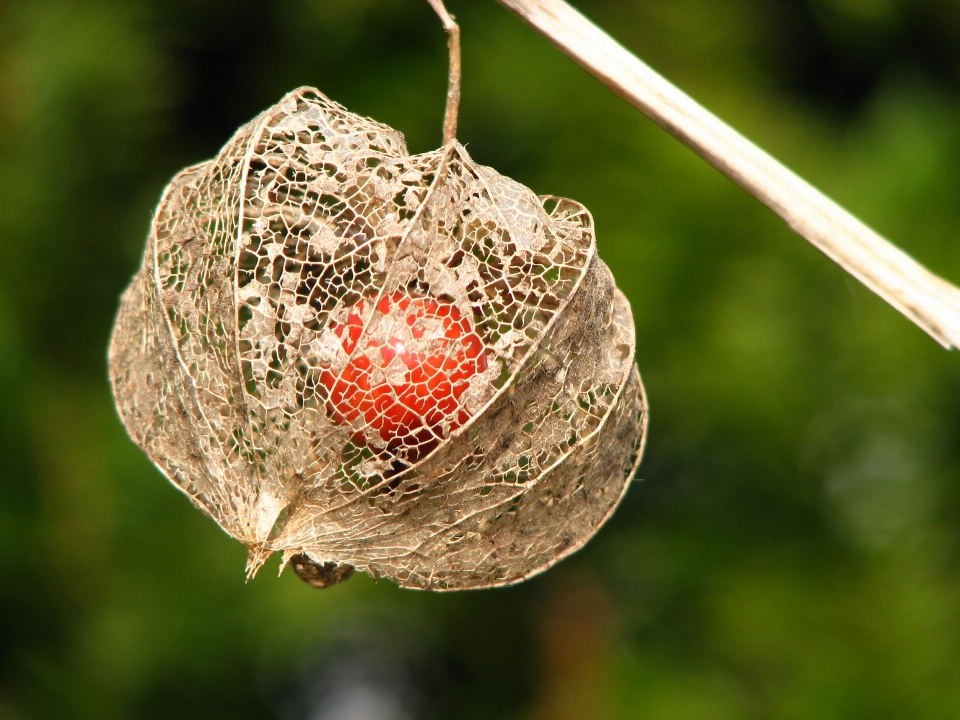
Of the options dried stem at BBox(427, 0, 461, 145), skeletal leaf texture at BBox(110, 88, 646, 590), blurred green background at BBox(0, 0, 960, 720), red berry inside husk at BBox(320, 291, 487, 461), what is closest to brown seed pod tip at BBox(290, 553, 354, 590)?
skeletal leaf texture at BBox(110, 88, 646, 590)

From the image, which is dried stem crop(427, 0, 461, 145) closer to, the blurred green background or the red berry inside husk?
the red berry inside husk

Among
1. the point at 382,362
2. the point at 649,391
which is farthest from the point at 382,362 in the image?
the point at 649,391

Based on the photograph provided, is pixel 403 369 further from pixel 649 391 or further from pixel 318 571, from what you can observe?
pixel 649 391

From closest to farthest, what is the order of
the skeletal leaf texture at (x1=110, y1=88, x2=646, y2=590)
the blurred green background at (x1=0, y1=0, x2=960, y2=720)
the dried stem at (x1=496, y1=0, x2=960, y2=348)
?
the dried stem at (x1=496, y1=0, x2=960, y2=348), the skeletal leaf texture at (x1=110, y1=88, x2=646, y2=590), the blurred green background at (x1=0, y1=0, x2=960, y2=720)

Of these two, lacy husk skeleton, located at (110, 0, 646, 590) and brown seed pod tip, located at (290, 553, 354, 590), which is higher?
lacy husk skeleton, located at (110, 0, 646, 590)

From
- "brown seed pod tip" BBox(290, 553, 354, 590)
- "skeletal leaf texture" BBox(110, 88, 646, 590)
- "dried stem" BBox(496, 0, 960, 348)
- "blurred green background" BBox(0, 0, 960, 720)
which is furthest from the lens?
"blurred green background" BBox(0, 0, 960, 720)

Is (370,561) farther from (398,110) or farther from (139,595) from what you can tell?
(398,110)
